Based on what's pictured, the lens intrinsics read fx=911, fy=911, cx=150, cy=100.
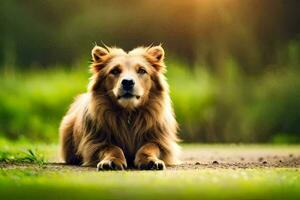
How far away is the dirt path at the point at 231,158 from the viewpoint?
9.48 meters

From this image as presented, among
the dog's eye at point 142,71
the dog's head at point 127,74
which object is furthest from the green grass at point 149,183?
the dog's eye at point 142,71

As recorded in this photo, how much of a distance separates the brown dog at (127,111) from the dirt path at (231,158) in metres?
0.27

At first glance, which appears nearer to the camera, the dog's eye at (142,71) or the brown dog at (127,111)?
the brown dog at (127,111)

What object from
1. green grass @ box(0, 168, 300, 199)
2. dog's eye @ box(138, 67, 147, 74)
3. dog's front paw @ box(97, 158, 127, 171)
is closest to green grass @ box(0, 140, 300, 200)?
green grass @ box(0, 168, 300, 199)

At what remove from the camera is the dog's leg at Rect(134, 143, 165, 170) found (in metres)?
8.84

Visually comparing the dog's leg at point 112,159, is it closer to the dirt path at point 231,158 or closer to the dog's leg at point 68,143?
the dirt path at point 231,158

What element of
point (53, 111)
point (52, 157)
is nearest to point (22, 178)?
point (52, 157)

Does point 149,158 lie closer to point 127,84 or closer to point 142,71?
point 127,84

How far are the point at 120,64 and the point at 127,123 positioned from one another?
64 centimetres

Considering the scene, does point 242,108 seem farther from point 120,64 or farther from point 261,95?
point 120,64

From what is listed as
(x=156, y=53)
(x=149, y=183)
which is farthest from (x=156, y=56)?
(x=149, y=183)

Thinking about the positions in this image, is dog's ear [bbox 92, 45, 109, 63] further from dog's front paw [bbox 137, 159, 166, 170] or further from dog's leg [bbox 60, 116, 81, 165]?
dog's front paw [bbox 137, 159, 166, 170]

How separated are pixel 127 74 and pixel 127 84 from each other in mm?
175

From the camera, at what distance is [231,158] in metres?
11.1
